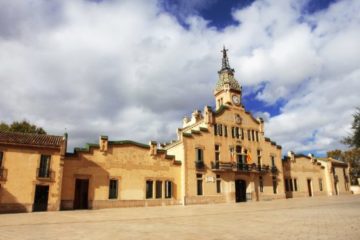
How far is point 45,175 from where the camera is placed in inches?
1043

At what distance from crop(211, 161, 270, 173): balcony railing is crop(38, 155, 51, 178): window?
63.3 ft

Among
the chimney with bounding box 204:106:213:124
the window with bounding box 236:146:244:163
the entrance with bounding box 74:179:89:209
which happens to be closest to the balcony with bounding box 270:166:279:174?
the window with bounding box 236:146:244:163

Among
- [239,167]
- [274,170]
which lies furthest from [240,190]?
[274,170]

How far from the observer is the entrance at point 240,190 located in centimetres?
3888

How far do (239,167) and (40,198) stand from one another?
24387mm

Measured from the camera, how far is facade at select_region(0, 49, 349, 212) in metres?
26.0

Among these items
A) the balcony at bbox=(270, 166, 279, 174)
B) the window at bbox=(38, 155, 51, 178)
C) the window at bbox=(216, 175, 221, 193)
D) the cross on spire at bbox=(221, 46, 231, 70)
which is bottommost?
the window at bbox=(216, 175, 221, 193)

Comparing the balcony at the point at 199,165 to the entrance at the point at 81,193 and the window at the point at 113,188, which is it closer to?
the window at the point at 113,188

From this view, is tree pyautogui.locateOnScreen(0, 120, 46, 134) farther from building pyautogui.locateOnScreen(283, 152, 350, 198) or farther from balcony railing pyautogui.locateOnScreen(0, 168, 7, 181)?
building pyautogui.locateOnScreen(283, 152, 350, 198)

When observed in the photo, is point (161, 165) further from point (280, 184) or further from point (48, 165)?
point (280, 184)

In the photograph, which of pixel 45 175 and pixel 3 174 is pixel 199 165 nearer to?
pixel 45 175

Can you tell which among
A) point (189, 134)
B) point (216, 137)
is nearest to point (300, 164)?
point (216, 137)

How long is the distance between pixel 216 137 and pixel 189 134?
169 inches

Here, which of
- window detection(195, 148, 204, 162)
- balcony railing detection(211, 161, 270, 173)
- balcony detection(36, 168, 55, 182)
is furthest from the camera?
balcony railing detection(211, 161, 270, 173)
